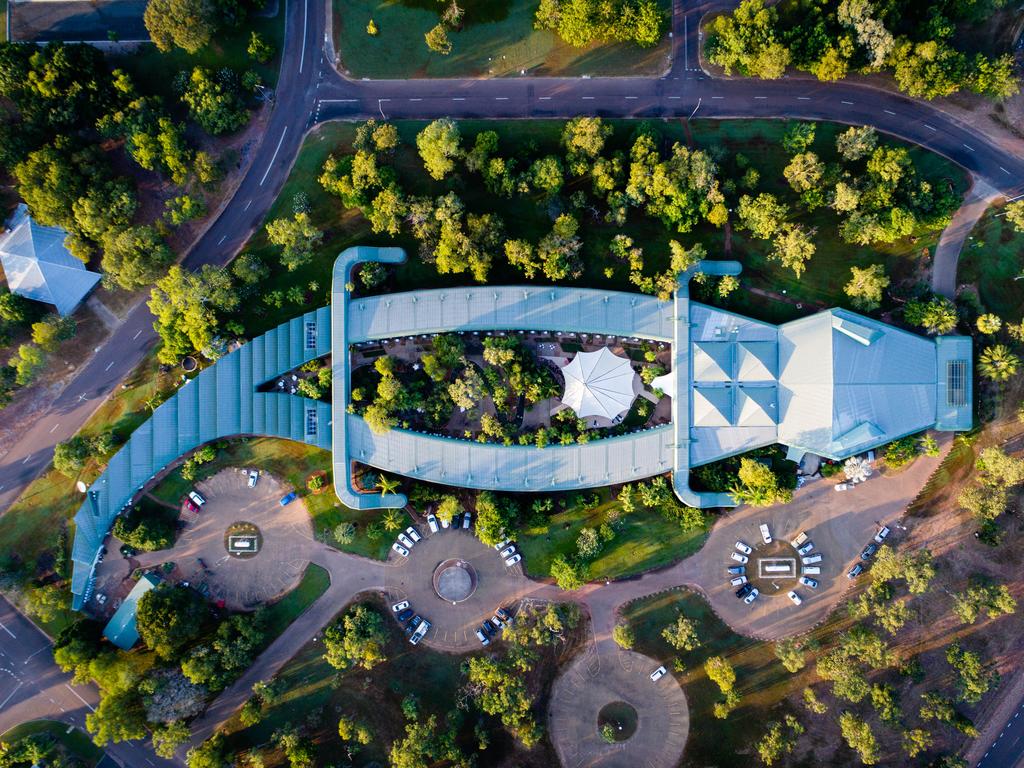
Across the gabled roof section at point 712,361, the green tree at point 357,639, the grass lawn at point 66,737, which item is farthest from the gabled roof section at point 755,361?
the grass lawn at point 66,737

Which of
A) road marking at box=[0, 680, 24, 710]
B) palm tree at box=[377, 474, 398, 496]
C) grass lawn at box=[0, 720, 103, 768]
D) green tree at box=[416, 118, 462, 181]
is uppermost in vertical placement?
green tree at box=[416, 118, 462, 181]

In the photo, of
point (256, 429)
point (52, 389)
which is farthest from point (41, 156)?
point (256, 429)

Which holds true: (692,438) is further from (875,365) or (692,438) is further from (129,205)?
(129,205)

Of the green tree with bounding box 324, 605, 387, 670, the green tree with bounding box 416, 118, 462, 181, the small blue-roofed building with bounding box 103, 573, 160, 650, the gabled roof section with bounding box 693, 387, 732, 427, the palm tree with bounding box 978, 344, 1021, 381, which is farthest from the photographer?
the small blue-roofed building with bounding box 103, 573, 160, 650

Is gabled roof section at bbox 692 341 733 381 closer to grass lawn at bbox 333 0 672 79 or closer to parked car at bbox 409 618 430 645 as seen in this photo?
grass lawn at bbox 333 0 672 79

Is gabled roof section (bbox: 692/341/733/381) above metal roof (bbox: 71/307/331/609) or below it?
above

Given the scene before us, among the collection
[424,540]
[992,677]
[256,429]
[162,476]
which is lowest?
[992,677]

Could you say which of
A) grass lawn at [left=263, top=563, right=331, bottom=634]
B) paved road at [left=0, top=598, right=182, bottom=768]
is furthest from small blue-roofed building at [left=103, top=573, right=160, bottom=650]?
grass lawn at [left=263, top=563, right=331, bottom=634]
